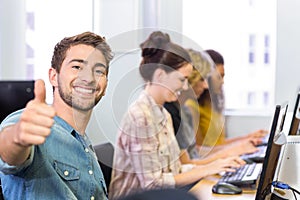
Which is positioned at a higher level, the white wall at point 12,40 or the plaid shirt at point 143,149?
the white wall at point 12,40

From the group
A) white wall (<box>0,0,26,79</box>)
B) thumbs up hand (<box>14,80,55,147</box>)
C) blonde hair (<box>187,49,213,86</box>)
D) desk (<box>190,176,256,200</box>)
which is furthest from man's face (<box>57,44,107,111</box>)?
white wall (<box>0,0,26,79</box>)

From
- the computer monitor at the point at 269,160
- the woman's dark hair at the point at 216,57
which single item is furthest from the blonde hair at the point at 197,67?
the woman's dark hair at the point at 216,57

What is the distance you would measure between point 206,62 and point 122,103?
1422mm

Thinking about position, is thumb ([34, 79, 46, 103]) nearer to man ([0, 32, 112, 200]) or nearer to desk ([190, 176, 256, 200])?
man ([0, 32, 112, 200])

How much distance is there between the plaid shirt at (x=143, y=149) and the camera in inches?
44.7

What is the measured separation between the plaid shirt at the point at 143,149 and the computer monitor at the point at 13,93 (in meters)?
0.60

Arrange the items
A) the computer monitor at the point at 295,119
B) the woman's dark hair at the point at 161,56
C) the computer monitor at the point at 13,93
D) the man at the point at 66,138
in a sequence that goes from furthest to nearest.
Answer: the computer monitor at the point at 13,93, the computer monitor at the point at 295,119, the woman's dark hair at the point at 161,56, the man at the point at 66,138

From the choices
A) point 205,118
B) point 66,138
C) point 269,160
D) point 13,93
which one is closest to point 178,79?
point 269,160

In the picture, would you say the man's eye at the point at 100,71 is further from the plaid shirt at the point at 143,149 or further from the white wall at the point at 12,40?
the white wall at the point at 12,40

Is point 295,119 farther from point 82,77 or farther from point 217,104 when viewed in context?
point 82,77

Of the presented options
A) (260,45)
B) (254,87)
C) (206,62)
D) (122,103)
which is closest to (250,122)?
(254,87)

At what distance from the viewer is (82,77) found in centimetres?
76

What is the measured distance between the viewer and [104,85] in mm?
779

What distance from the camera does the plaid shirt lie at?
1136mm
